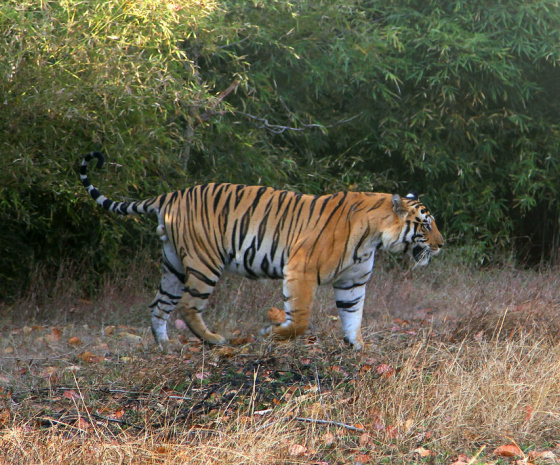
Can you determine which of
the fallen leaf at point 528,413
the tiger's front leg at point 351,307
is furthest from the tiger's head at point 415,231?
the fallen leaf at point 528,413

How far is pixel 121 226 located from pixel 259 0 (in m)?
2.59

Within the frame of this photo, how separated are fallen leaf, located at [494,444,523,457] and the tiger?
1.84 meters

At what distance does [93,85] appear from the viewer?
239 inches

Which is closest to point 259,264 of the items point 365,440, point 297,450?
point 365,440

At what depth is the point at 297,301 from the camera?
17.5ft

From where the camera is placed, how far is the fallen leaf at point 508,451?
3750mm

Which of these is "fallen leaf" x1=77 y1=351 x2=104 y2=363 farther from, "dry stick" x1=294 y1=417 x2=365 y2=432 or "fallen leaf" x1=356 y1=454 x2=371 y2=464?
"fallen leaf" x1=356 y1=454 x2=371 y2=464

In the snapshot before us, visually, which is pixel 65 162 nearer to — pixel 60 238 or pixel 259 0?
pixel 60 238

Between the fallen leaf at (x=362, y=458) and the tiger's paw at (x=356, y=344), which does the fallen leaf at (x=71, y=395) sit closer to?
the fallen leaf at (x=362, y=458)

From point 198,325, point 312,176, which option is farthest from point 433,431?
point 312,176

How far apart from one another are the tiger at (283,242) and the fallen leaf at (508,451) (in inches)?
72.5

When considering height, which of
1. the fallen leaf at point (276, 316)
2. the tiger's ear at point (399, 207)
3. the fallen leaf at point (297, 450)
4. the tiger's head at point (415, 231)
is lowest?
the fallen leaf at point (297, 450)

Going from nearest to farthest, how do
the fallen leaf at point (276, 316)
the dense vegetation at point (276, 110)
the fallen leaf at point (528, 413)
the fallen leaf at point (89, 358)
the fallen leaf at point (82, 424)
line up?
the fallen leaf at point (82, 424) < the fallen leaf at point (528, 413) < the fallen leaf at point (89, 358) < the dense vegetation at point (276, 110) < the fallen leaf at point (276, 316)

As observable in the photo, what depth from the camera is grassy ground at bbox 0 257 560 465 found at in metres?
3.54
